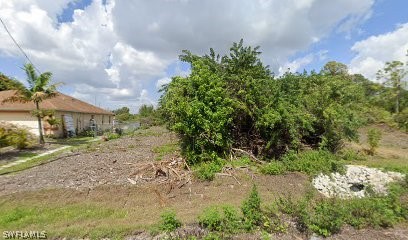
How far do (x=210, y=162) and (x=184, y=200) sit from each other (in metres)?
2.69

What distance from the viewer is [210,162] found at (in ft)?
33.2

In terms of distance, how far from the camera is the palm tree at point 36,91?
1908 cm

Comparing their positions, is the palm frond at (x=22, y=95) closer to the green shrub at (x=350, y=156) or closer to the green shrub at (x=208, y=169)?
the green shrub at (x=208, y=169)

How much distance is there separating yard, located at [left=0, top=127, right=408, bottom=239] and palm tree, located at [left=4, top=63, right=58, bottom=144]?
9.26 m

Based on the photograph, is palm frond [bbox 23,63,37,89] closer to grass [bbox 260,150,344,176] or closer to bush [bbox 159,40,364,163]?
bush [bbox 159,40,364,163]

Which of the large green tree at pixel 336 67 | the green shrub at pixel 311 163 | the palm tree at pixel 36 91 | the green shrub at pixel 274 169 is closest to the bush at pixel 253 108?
the green shrub at pixel 311 163

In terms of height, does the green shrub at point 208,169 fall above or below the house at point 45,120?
below

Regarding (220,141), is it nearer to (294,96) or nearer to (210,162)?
(210,162)

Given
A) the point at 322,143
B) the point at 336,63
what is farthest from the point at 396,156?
the point at 336,63

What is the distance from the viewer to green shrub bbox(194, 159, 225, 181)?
9031 millimetres

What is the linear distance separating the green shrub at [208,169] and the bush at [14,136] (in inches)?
455

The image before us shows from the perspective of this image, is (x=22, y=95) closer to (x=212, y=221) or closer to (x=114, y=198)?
(x=114, y=198)

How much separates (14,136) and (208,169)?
12.4 metres

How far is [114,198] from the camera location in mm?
7742
